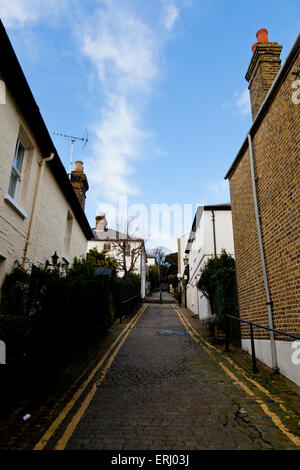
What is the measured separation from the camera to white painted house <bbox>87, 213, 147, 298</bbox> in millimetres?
35594

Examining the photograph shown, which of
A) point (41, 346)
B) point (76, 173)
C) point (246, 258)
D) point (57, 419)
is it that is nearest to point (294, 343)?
point (246, 258)

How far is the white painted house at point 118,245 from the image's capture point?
3559 cm

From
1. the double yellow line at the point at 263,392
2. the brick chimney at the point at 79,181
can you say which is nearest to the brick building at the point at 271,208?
the double yellow line at the point at 263,392

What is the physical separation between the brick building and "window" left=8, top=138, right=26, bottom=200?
6.29 metres

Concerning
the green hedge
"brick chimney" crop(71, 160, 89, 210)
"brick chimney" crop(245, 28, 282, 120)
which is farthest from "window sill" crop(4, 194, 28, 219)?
"brick chimney" crop(71, 160, 89, 210)

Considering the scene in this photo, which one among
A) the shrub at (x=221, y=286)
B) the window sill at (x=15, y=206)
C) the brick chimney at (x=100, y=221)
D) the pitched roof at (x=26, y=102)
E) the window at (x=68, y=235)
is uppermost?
the brick chimney at (x=100, y=221)

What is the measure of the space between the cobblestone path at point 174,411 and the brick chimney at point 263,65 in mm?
7373

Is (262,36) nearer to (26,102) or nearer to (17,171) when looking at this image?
(26,102)

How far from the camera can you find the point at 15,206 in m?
6.67

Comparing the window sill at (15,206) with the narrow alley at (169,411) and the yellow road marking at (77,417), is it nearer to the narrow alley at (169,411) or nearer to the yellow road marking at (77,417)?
the narrow alley at (169,411)

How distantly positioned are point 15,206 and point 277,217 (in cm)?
608

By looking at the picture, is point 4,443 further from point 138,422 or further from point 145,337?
point 145,337

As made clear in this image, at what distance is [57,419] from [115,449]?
1286mm

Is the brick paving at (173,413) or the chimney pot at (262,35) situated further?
the chimney pot at (262,35)
